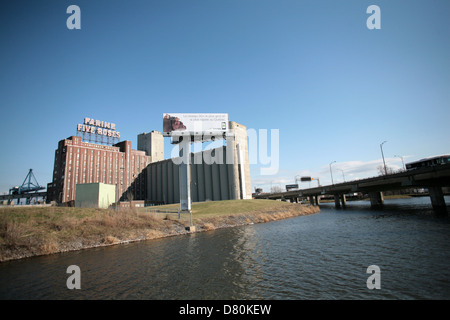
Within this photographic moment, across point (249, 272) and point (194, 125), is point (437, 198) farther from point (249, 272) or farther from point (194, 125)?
point (249, 272)

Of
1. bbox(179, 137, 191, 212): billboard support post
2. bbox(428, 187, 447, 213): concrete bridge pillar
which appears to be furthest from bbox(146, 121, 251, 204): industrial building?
bbox(428, 187, 447, 213): concrete bridge pillar

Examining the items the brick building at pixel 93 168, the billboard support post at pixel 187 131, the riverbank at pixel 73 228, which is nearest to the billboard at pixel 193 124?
the billboard support post at pixel 187 131

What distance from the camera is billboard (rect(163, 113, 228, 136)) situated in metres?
47.0

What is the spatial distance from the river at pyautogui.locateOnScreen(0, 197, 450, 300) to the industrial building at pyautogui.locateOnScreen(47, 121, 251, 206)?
51284 mm

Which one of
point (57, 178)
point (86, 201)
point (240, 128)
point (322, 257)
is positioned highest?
point (240, 128)

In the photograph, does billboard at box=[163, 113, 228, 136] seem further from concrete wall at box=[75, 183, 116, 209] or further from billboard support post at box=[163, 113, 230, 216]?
concrete wall at box=[75, 183, 116, 209]

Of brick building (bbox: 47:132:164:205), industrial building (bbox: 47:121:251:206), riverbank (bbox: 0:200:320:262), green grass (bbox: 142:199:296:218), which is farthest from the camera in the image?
brick building (bbox: 47:132:164:205)

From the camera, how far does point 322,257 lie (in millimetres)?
15359

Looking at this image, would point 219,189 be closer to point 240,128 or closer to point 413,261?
Answer: point 240,128

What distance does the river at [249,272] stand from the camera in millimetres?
9992

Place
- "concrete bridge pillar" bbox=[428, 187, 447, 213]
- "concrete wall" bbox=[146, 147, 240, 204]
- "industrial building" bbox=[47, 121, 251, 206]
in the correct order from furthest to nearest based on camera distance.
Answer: "industrial building" bbox=[47, 121, 251, 206] → "concrete wall" bbox=[146, 147, 240, 204] → "concrete bridge pillar" bbox=[428, 187, 447, 213]

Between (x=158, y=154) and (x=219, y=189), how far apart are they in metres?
84.9

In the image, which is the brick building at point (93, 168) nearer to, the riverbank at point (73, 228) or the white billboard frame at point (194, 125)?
the white billboard frame at point (194, 125)
